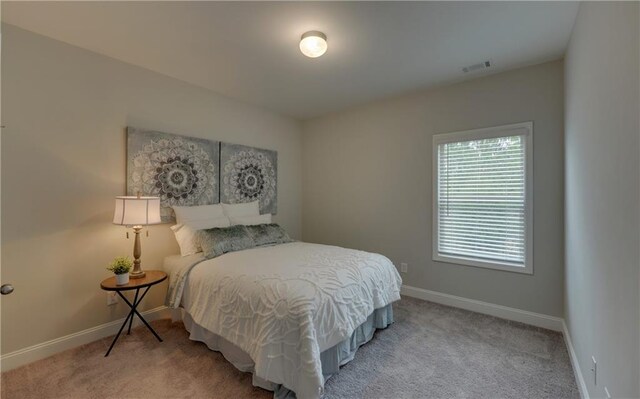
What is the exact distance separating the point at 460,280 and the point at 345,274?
5.88 ft

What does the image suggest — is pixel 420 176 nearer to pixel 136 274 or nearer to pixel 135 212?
pixel 135 212

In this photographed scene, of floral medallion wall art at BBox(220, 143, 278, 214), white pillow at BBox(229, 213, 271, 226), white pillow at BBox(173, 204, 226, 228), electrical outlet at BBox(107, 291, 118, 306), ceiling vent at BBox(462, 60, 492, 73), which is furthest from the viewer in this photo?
floral medallion wall art at BBox(220, 143, 278, 214)

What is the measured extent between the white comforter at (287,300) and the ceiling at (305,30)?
1.92 metres

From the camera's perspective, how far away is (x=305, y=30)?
2254 mm

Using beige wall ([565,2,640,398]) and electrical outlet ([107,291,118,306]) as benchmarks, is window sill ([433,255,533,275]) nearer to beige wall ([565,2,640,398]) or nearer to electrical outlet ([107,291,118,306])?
beige wall ([565,2,640,398])

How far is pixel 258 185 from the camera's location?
4051 millimetres

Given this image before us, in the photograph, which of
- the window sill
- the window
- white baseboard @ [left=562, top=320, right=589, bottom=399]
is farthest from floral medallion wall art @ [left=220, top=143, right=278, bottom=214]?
white baseboard @ [left=562, top=320, right=589, bottom=399]

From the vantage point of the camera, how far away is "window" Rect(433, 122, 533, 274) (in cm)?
287

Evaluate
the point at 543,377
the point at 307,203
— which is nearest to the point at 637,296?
the point at 543,377

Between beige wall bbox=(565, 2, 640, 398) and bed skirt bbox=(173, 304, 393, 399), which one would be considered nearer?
beige wall bbox=(565, 2, 640, 398)

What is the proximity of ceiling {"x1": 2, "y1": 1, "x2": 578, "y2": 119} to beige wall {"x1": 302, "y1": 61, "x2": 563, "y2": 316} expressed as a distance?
302 mm

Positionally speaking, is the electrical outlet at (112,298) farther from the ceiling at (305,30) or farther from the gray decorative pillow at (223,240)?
the ceiling at (305,30)

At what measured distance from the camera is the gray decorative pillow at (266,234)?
3197 millimetres

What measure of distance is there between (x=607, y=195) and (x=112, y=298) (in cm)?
379
